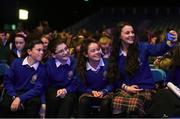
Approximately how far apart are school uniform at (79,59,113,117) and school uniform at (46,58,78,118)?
0.47ft

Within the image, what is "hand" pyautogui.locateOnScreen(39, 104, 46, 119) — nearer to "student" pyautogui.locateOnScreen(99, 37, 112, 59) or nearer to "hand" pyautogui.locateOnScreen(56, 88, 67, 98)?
"hand" pyautogui.locateOnScreen(56, 88, 67, 98)

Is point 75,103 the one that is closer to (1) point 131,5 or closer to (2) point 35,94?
(2) point 35,94

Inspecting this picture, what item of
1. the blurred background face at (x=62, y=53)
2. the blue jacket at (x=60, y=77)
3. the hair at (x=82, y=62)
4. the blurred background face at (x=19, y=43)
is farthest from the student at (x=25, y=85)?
the blurred background face at (x=19, y=43)

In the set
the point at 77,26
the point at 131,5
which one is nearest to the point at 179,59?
A: the point at 77,26

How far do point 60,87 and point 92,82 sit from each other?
0.41 meters

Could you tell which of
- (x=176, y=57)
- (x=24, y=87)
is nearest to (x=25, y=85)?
(x=24, y=87)

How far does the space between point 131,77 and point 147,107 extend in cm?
38

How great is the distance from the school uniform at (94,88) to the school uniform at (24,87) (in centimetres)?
50

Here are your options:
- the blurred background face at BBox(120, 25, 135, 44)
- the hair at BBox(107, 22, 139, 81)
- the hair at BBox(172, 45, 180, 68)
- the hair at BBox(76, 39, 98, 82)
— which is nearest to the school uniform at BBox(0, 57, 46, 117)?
the hair at BBox(76, 39, 98, 82)

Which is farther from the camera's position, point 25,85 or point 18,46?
point 18,46

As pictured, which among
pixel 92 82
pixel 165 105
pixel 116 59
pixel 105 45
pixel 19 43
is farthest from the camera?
pixel 105 45

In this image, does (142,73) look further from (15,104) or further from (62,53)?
(15,104)

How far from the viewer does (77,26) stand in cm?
2098

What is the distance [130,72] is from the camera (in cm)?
485
